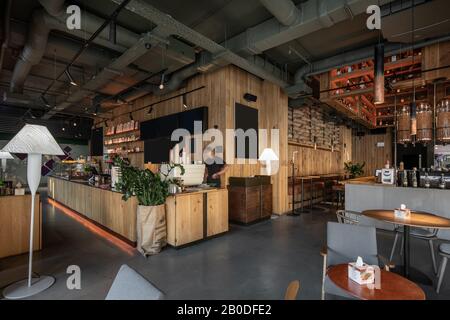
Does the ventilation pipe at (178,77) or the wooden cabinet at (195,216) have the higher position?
the ventilation pipe at (178,77)

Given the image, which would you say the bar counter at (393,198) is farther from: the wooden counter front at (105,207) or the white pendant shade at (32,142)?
the white pendant shade at (32,142)

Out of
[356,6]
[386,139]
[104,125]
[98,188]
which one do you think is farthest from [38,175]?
[386,139]

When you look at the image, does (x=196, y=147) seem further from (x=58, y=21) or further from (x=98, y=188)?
(x=58, y=21)

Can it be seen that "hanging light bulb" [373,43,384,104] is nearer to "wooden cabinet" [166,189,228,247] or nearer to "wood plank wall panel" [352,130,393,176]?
"wooden cabinet" [166,189,228,247]

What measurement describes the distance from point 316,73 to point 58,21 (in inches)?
225

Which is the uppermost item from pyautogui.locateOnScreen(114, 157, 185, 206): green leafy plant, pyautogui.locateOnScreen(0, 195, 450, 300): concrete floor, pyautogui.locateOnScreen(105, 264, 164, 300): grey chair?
pyautogui.locateOnScreen(114, 157, 185, 206): green leafy plant

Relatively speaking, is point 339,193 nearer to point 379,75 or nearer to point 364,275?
point 379,75

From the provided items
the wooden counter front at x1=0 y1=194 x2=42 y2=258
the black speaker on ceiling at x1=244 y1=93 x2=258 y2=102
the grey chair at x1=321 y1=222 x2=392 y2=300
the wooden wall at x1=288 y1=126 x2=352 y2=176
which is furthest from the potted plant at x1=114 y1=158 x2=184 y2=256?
the wooden wall at x1=288 y1=126 x2=352 y2=176

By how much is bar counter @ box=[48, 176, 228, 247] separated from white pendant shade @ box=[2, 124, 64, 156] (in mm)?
1592

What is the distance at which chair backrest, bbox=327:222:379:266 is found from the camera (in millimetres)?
2217

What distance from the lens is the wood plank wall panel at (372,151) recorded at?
42.2 feet

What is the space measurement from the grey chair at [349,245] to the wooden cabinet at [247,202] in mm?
3300

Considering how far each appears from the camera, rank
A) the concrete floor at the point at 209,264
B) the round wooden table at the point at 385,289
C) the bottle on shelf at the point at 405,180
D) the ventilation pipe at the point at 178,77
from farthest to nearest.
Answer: the ventilation pipe at the point at 178,77 < the bottle on shelf at the point at 405,180 < the concrete floor at the point at 209,264 < the round wooden table at the point at 385,289

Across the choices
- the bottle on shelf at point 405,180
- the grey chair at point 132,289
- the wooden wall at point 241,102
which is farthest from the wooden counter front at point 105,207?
the bottle on shelf at point 405,180
